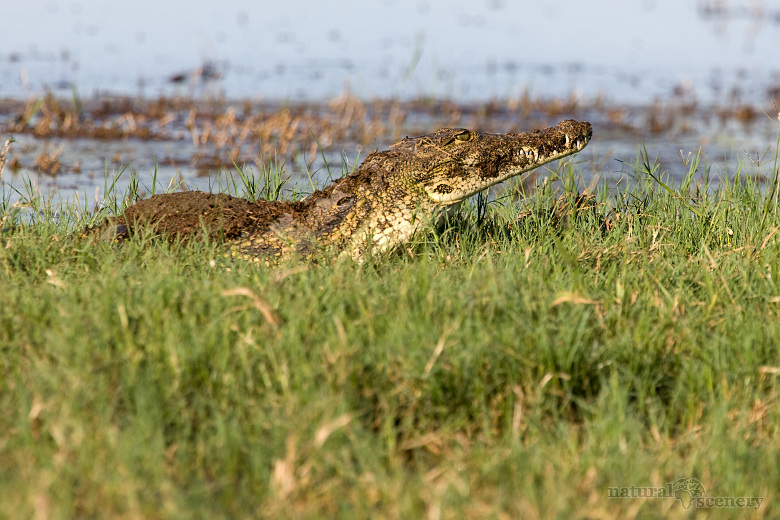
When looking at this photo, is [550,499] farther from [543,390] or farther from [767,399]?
[767,399]

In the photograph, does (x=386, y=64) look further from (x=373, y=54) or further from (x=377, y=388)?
(x=377, y=388)

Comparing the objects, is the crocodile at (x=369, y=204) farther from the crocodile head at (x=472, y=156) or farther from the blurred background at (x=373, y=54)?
the blurred background at (x=373, y=54)

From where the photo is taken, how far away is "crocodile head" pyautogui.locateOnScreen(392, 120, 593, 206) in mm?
4547

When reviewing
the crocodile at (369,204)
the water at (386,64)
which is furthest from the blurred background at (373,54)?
the crocodile at (369,204)

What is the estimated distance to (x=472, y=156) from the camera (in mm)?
4578

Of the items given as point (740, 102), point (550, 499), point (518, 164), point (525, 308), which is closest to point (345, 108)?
point (740, 102)

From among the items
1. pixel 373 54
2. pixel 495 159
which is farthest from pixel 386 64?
pixel 495 159

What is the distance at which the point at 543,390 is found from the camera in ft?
10.1

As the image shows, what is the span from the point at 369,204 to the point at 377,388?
169 cm

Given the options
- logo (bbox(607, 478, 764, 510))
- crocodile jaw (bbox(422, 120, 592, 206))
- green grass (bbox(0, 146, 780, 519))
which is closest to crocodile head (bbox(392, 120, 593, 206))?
crocodile jaw (bbox(422, 120, 592, 206))

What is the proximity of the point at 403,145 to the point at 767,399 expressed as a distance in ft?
7.62

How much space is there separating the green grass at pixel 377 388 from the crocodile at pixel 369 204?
13.7 inches

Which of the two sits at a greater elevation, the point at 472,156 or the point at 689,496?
the point at 472,156

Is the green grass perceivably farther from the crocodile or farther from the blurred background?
the blurred background
